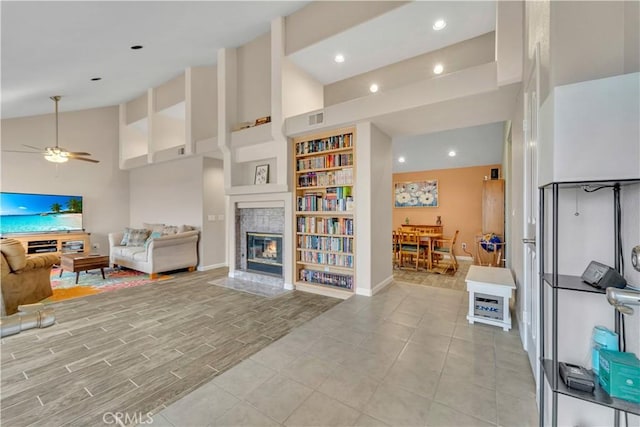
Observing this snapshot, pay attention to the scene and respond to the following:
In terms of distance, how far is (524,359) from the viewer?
208 centimetres

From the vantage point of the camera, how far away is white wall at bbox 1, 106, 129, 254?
5816 millimetres

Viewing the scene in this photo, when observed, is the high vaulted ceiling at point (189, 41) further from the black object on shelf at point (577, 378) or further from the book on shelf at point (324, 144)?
the black object on shelf at point (577, 378)

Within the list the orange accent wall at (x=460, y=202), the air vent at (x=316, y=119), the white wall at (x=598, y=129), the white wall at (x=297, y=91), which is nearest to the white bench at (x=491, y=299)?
the white wall at (x=598, y=129)

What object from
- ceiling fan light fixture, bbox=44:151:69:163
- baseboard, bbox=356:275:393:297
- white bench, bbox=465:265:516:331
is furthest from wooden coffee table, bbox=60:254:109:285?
white bench, bbox=465:265:516:331

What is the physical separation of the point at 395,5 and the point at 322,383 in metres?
4.06

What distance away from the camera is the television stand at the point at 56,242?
5.69m

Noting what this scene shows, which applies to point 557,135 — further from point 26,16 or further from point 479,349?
point 26,16

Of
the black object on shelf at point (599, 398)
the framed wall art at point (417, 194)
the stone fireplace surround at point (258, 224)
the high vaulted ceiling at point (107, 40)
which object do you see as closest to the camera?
the black object on shelf at point (599, 398)

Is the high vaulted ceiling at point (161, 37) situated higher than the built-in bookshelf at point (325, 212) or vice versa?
the high vaulted ceiling at point (161, 37)

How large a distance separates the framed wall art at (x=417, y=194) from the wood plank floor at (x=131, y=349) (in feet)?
15.5

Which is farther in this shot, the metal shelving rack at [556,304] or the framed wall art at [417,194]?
the framed wall art at [417,194]

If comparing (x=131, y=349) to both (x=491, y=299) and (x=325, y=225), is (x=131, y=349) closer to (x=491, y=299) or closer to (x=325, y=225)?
(x=325, y=225)

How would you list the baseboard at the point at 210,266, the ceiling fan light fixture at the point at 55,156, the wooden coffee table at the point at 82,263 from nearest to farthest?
the wooden coffee table at the point at 82,263
the ceiling fan light fixture at the point at 55,156
the baseboard at the point at 210,266

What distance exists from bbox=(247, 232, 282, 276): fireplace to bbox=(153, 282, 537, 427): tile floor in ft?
6.94
